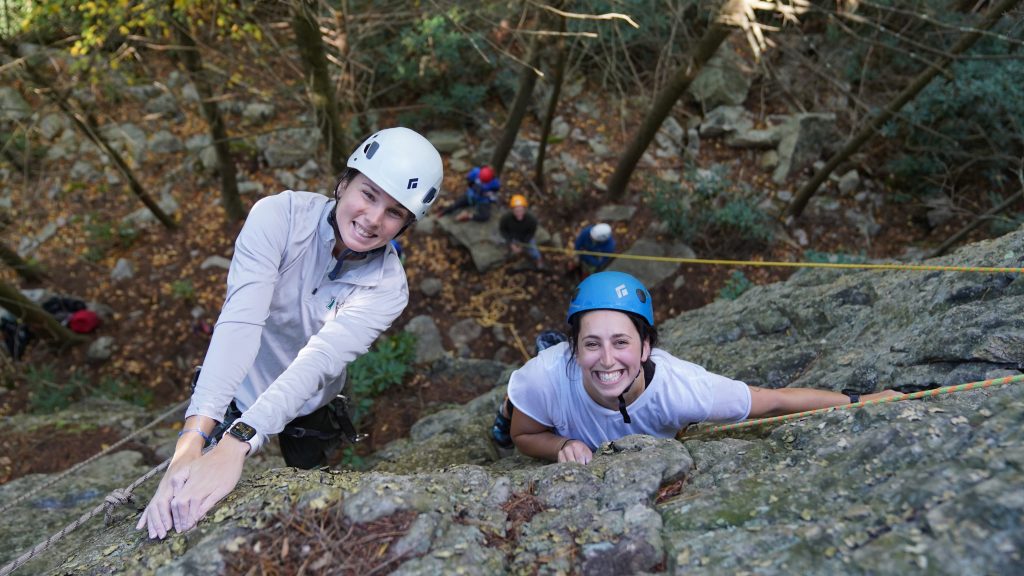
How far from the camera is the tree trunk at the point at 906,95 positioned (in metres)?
5.98

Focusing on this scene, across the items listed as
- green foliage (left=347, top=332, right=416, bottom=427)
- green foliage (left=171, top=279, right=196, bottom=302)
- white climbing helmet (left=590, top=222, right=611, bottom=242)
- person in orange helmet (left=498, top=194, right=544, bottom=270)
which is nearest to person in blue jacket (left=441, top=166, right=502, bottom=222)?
person in orange helmet (left=498, top=194, right=544, bottom=270)

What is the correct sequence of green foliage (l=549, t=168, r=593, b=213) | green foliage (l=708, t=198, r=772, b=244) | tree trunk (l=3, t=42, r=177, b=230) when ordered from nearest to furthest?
1. tree trunk (l=3, t=42, r=177, b=230)
2. green foliage (l=708, t=198, r=772, b=244)
3. green foliage (l=549, t=168, r=593, b=213)

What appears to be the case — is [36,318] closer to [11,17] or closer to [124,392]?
[124,392]

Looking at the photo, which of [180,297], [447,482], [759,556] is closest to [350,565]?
[447,482]

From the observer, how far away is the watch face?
2.10m

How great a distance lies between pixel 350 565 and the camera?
1.75 metres

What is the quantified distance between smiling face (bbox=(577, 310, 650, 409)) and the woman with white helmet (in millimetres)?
885

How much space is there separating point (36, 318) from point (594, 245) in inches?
283

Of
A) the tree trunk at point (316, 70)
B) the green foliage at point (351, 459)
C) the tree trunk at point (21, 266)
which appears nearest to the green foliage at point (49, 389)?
the tree trunk at point (21, 266)

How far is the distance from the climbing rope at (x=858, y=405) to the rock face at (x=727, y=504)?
4 centimetres

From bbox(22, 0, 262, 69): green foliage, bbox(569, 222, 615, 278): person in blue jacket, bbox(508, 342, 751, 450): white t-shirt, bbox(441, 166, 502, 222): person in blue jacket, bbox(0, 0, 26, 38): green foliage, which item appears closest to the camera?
bbox(508, 342, 751, 450): white t-shirt

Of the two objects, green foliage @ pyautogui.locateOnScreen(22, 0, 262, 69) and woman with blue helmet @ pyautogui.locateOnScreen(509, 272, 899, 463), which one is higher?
green foliage @ pyautogui.locateOnScreen(22, 0, 262, 69)

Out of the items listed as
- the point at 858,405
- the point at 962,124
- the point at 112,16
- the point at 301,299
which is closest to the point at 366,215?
the point at 301,299

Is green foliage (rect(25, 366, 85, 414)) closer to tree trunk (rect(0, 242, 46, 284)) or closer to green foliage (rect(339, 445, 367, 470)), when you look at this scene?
tree trunk (rect(0, 242, 46, 284))
